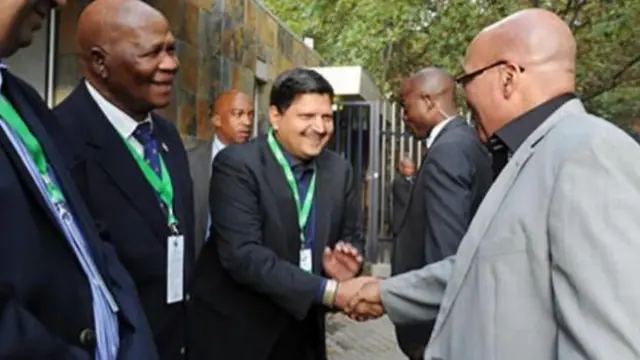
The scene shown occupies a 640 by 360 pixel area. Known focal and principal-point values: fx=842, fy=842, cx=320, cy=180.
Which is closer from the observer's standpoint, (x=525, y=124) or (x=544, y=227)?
(x=544, y=227)

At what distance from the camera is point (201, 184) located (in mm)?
5137

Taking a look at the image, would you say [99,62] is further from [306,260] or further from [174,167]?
[306,260]

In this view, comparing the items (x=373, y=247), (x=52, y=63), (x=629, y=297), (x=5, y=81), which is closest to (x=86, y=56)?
(x=5, y=81)

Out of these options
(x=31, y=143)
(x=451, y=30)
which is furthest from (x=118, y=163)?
(x=451, y=30)

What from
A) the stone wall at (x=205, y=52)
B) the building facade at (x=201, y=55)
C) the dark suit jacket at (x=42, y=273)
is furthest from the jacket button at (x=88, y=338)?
the stone wall at (x=205, y=52)

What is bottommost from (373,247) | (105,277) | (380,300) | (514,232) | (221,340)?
(373,247)

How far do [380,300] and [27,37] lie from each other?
5.88 ft

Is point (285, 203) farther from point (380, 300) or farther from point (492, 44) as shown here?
point (492, 44)

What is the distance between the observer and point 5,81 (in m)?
1.97

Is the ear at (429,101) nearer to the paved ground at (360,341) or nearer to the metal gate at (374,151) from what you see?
the paved ground at (360,341)

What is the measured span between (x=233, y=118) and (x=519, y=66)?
13.3 ft

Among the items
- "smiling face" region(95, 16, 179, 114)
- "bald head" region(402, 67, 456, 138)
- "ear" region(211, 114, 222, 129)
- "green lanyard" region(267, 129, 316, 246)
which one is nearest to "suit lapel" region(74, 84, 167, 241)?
"smiling face" region(95, 16, 179, 114)

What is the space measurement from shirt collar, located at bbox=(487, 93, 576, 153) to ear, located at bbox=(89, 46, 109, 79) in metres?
1.37

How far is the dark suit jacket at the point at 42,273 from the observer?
1693 mm
